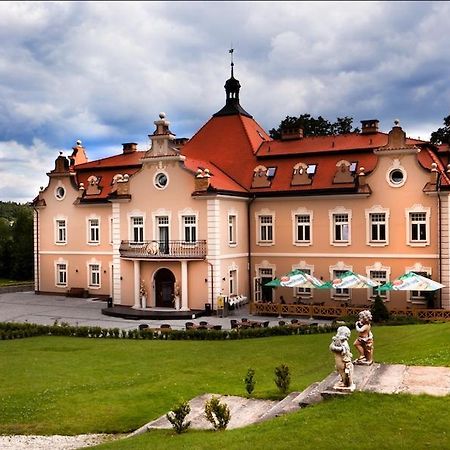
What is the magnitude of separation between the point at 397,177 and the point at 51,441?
83.7 ft

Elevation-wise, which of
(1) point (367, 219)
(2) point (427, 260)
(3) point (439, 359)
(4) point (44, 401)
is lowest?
(4) point (44, 401)

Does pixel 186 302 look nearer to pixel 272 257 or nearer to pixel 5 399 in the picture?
pixel 272 257

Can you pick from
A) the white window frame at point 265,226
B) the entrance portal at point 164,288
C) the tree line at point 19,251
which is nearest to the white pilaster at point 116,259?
the entrance portal at point 164,288

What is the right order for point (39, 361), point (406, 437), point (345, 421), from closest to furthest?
point (406, 437)
point (345, 421)
point (39, 361)

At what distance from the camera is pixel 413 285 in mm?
30312

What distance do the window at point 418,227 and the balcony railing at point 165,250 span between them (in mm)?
12023

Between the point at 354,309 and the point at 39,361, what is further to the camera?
the point at 354,309

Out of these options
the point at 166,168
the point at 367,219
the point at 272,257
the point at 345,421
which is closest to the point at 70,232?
the point at 166,168

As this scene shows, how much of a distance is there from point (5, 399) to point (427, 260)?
2416cm

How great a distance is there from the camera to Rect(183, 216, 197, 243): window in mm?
36000

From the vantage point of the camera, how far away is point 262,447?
10789 mm

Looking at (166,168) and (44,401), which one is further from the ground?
(166,168)

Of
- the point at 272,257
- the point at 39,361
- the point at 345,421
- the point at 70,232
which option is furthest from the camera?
the point at 70,232

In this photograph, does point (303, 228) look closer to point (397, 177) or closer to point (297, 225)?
point (297, 225)
